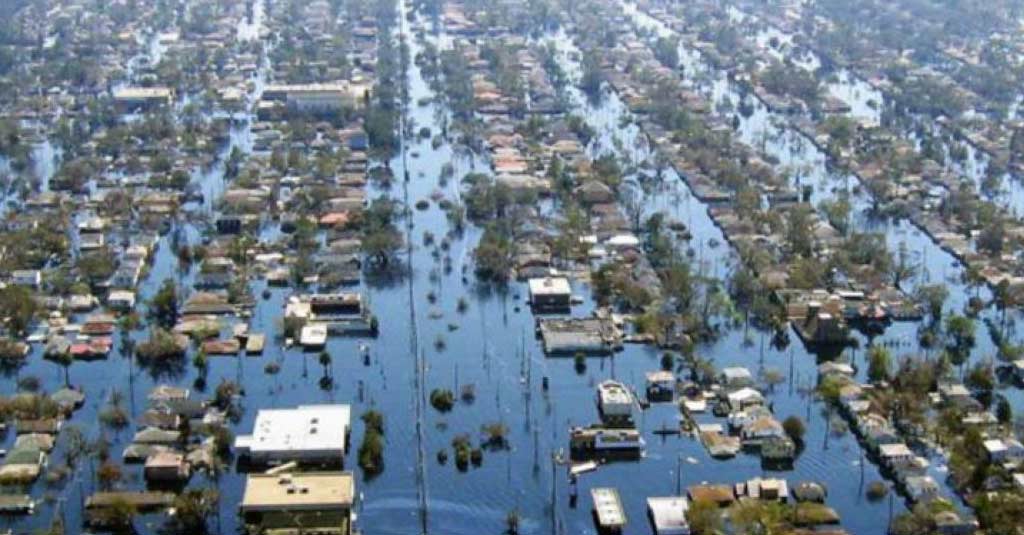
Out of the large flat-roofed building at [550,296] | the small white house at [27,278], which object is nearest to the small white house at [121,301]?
the small white house at [27,278]

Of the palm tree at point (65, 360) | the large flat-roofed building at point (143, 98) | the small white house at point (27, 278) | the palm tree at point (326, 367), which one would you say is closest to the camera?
the palm tree at point (326, 367)

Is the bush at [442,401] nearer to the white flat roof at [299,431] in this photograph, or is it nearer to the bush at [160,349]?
the white flat roof at [299,431]

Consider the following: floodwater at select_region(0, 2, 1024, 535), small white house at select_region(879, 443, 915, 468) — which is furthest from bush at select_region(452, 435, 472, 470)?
small white house at select_region(879, 443, 915, 468)

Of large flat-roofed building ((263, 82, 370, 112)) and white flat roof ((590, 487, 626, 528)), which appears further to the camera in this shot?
large flat-roofed building ((263, 82, 370, 112))

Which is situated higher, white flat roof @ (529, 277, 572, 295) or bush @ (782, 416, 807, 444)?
white flat roof @ (529, 277, 572, 295)

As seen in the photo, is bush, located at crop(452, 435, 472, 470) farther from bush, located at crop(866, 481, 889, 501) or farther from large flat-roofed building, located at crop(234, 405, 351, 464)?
bush, located at crop(866, 481, 889, 501)

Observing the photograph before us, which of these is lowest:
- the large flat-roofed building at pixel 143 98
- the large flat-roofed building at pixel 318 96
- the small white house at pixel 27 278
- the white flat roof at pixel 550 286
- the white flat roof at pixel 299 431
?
the white flat roof at pixel 550 286

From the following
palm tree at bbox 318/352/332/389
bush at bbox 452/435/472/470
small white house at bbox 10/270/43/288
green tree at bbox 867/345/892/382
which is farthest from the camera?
small white house at bbox 10/270/43/288
